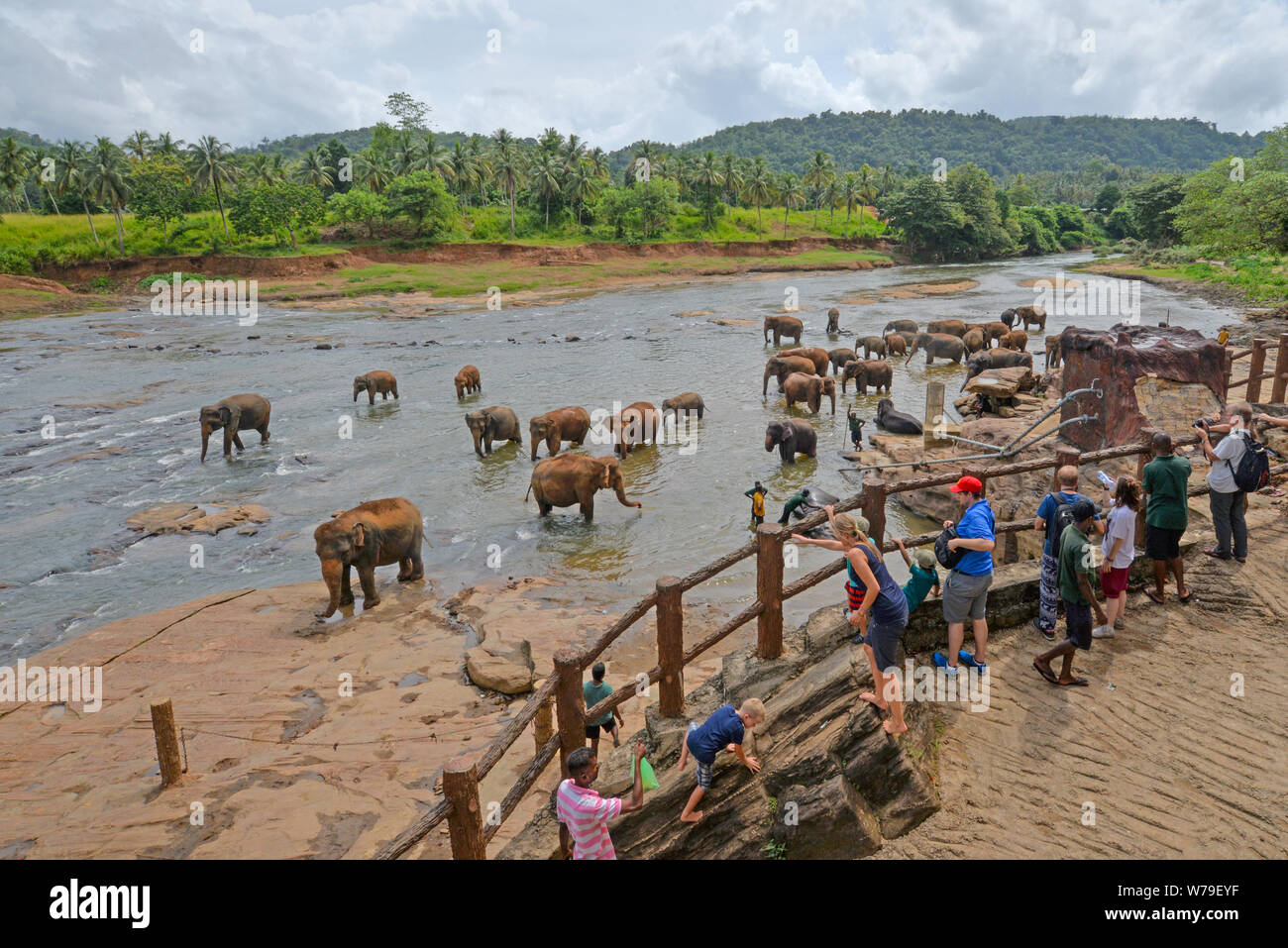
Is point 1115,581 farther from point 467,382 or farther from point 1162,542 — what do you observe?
point 467,382

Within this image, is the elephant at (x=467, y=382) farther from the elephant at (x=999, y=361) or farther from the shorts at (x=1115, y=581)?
the shorts at (x=1115, y=581)

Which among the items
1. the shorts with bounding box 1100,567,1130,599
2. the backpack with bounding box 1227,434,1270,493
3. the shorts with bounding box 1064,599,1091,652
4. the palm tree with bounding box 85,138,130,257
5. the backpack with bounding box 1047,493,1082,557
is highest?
the palm tree with bounding box 85,138,130,257

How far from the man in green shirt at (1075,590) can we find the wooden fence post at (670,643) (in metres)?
3.07

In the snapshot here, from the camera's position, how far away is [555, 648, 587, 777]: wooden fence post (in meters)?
6.40

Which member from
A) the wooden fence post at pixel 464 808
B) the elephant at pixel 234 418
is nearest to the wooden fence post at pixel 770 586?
the wooden fence post at pixel 464 808

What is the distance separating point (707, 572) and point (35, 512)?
17.4 meters

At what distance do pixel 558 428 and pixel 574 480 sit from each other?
14.9 ft

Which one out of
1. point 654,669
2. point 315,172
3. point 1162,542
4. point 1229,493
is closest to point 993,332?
point 1229,493

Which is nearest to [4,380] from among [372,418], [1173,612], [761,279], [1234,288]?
[372,418]

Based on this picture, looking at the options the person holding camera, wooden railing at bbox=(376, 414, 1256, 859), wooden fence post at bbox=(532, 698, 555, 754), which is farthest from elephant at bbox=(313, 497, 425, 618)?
the person holding camera

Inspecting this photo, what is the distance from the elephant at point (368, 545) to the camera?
→ 11.9m

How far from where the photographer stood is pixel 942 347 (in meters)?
31.8

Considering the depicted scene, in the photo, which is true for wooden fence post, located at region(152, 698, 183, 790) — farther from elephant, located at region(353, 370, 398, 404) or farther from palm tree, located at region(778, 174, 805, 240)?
palm tree, located at region(778, 174, 805, 240)

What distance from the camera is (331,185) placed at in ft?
283
